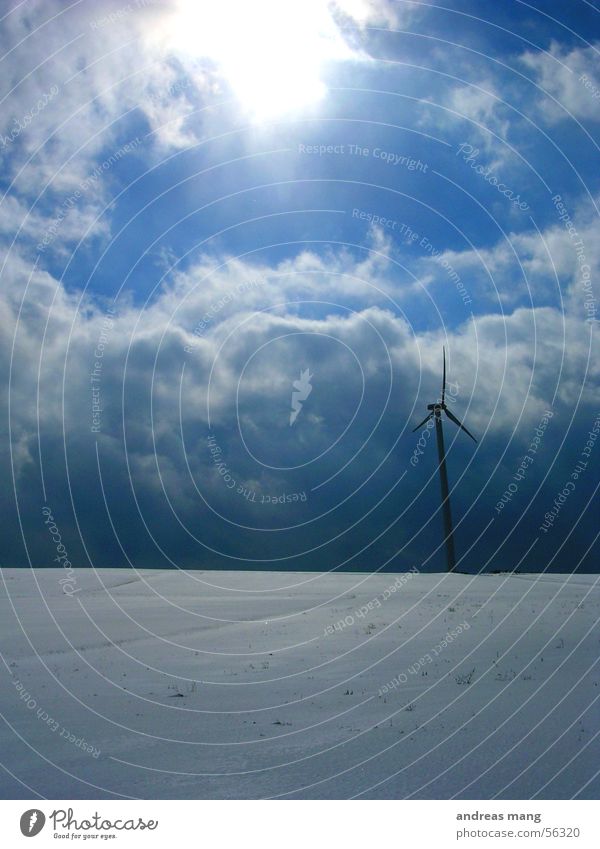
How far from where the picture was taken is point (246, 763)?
10.3m

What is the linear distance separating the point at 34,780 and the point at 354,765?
14.9 ft

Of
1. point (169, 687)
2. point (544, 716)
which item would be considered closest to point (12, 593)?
point (169, 687)

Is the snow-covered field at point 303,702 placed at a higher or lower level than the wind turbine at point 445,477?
lower

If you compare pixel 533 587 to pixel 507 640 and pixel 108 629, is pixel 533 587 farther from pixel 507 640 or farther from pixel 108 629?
pixel 108 629
